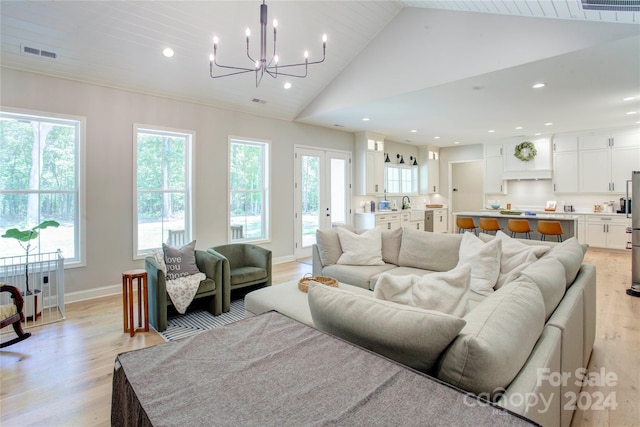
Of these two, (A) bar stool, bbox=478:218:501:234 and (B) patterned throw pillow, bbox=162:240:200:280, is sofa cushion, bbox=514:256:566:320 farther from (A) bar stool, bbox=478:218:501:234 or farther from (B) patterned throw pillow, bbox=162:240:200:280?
(A) bar stool, bbox=478:218:501:234

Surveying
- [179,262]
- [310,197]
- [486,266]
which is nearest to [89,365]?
[179,262]

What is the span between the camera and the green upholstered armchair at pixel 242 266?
12.0 ft

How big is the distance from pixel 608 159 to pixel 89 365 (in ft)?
31.2

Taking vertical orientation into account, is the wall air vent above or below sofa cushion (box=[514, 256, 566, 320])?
above

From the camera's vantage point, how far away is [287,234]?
6.36m

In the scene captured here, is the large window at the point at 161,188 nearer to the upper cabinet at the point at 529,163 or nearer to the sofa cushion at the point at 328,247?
the sofa cushion at the point at 328,247

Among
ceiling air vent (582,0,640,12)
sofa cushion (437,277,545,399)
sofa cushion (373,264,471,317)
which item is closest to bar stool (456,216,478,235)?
ceiling air vent (582,0,640,12)

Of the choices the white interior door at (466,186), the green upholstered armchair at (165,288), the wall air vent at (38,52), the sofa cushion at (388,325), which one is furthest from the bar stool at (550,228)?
the wall air vent at (38,52)

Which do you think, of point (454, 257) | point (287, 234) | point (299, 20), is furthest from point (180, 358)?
point (287, 234)

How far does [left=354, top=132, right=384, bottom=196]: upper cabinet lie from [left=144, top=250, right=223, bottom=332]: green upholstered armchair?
14.7 feet

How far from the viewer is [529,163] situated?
8.07 metres

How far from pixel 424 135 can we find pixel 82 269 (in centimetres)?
719

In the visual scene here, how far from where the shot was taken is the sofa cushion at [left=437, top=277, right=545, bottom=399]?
1.05 m

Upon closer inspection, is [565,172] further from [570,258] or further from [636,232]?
[570,258]
